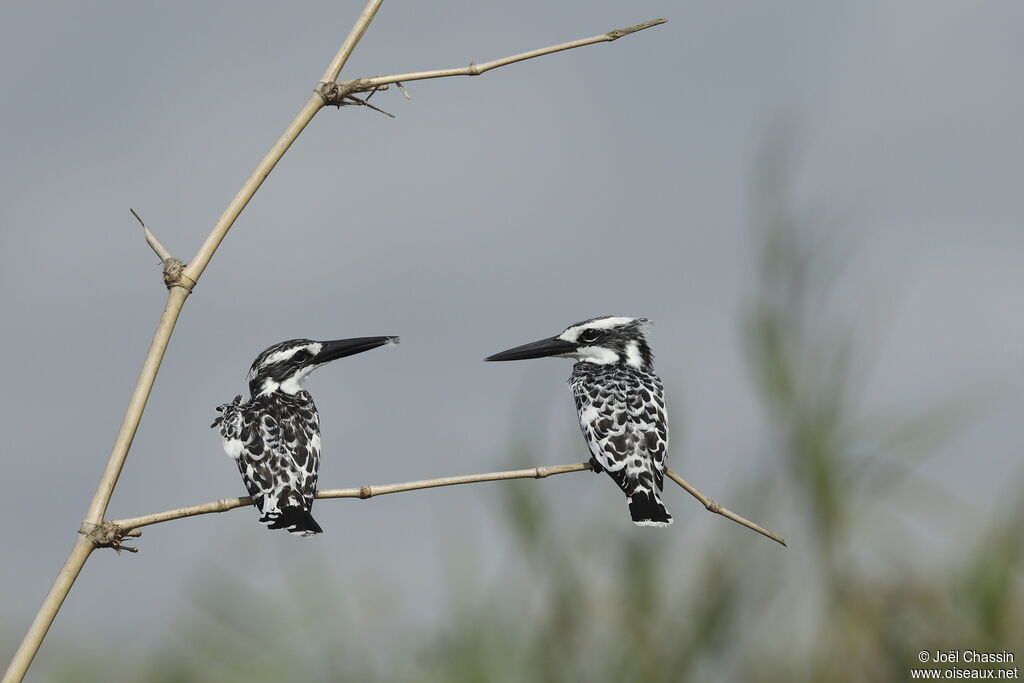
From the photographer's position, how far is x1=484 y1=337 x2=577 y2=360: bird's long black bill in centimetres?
634

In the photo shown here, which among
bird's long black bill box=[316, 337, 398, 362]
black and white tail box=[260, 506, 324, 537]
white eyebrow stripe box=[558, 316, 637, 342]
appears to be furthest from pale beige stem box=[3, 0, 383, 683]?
white eyebrow stripe box=[558, 316, 637, 342]

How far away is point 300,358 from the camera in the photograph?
611cm

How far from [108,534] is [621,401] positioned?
375cm

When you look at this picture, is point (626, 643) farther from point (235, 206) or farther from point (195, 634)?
point (235, 206)

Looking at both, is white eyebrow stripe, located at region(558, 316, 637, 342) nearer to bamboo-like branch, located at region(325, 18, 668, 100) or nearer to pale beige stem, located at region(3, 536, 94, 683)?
bamboo-like branch, located at region(325, 18, 668, 100)

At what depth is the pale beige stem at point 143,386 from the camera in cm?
290

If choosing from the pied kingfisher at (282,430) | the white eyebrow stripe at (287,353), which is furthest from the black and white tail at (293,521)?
the white eyebrow stripe at (287,353)

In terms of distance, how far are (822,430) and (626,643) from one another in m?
1.56

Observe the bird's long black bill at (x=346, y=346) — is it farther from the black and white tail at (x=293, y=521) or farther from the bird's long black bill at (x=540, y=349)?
the bird's long black bill at (x=540, y=349)

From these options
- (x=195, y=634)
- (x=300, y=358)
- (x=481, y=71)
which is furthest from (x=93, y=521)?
(x=300, y=358)

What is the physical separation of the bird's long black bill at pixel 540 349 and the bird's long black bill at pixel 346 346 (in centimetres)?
96

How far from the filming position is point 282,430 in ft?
18.0

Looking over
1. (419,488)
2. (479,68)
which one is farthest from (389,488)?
(479,68)

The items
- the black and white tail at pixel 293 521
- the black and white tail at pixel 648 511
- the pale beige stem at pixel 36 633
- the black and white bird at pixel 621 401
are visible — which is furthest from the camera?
the black and white bird at pixel 621 401
